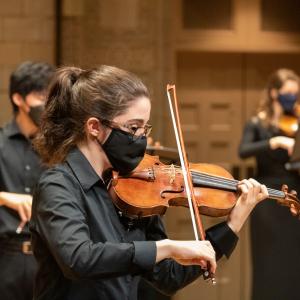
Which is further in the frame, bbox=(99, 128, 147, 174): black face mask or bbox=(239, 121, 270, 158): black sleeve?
bbox=(239, 121, 270, 158): black sleeve

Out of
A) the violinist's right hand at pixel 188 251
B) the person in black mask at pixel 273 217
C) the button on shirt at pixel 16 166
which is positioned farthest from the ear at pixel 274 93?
the violinist's right hand at pixel 188 251

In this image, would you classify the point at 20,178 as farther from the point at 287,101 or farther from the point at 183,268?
the point at 287,101

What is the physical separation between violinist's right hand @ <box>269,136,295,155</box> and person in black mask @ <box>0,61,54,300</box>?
1.45m

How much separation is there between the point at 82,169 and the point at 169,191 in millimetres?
273

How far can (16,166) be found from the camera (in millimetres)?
2734

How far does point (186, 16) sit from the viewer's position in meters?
5.09

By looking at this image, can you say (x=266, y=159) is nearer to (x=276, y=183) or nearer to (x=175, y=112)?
(x=276, y=183)

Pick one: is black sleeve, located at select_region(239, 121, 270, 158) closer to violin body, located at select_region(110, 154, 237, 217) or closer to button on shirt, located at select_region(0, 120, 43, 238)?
button on shirt, located at select_region(0, 120, 43, 238)

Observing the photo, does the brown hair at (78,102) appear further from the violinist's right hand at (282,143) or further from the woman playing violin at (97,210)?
the violinist's right hand at (282,143)

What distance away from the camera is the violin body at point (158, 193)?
1.78 metres

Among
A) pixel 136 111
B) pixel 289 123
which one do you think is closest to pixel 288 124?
pixel 289 123

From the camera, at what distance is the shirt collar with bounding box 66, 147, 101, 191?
1729 mm

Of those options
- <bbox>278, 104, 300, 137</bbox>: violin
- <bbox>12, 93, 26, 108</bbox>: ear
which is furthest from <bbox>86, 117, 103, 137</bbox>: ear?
<bbox>278, 104, 300, 137</bbox>: violin

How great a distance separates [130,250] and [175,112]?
0.46m
